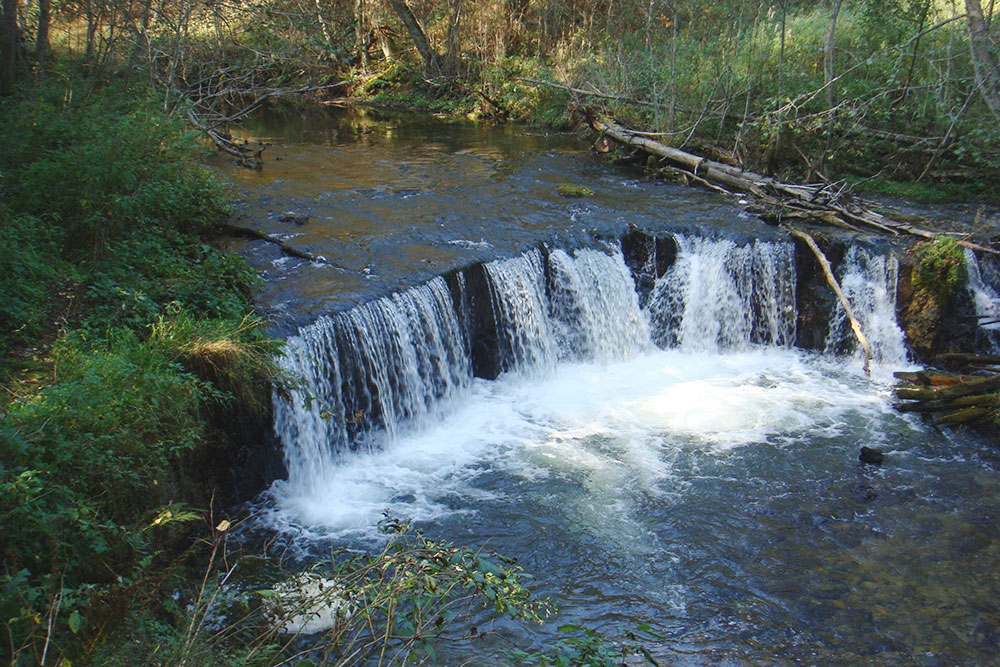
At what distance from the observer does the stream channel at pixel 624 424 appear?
5617 millimetres

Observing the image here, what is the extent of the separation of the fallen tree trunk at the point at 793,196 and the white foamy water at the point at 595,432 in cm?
232

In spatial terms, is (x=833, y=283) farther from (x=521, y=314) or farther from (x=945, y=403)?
(x=521, y=314)

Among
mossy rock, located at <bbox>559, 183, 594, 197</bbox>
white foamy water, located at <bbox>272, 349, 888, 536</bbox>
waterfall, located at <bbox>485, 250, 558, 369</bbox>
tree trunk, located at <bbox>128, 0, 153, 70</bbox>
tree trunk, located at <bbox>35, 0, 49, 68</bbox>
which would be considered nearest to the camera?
white foamy water, located at <bbox>272, 349, 888, 536</bbox>

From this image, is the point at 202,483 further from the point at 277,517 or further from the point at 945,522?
the point at 945,522

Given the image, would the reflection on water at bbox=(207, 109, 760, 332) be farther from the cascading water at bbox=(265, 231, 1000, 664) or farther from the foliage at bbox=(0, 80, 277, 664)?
the foliage at bbox=(0, 80, 277, 664)

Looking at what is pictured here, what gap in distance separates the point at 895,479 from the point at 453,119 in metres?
16.9

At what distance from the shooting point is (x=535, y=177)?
45.7ft

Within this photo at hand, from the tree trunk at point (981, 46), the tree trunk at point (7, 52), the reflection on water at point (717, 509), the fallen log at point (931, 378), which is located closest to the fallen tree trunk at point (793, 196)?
the tree trunk at point (981, 46)

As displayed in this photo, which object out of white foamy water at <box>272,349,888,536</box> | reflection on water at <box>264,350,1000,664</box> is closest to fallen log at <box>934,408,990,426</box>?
reflection on water at <box>264,350,1000,664</box>

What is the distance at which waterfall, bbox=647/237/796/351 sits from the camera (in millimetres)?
10680

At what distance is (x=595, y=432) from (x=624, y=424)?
1.38ft

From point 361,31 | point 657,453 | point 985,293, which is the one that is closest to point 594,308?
point 657,453

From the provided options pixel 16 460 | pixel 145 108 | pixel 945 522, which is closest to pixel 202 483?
pixel 16 460

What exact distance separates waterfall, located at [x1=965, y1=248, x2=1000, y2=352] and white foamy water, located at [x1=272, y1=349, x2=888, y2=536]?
179cm
